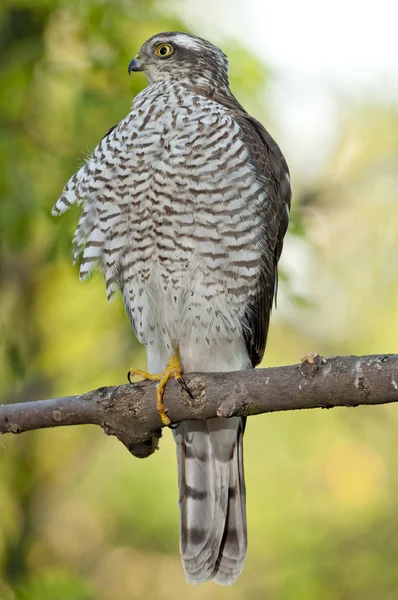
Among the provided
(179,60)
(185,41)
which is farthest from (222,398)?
(185,41)

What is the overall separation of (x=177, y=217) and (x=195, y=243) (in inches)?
5.4

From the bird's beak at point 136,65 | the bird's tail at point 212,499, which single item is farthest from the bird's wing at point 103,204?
the bird's tail at point 212,499

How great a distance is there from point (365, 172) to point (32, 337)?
286 cm

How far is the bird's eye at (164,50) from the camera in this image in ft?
14.6

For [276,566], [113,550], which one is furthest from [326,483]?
[113,550]

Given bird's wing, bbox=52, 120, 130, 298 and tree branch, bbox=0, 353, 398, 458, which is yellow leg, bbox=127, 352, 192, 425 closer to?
tree branch, bbox=0, 353, 398, 458

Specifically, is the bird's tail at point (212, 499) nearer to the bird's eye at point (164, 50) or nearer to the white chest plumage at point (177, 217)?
the white chest plumage at point (177, 217)

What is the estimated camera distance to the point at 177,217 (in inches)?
149

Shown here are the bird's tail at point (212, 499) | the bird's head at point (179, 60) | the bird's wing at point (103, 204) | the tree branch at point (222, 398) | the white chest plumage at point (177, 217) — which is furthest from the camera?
the bird's head at point (179, 60)

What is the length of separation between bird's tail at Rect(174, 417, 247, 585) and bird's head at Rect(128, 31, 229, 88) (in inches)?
68.8

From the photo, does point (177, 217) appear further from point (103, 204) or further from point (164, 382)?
point (164, 382)

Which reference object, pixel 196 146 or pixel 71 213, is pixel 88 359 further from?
pixel 196 146

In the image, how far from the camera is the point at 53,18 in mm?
5680

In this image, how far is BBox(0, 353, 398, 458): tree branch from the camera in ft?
8.90
